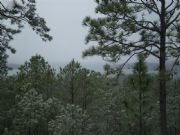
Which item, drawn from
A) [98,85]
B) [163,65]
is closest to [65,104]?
[98,85]

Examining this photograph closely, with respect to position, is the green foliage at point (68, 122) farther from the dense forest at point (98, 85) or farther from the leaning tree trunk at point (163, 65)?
the leaning tree trunk at point (163, 65)

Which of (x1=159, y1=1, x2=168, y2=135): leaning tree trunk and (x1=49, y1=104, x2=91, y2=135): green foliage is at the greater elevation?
(x1=159, y1=1, x2=168, y2=135): leaning tree trunk

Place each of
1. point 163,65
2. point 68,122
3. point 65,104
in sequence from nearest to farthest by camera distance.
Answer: point 163,65
point 68,122
point 65,104

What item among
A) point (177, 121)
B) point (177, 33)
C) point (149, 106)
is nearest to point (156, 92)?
point (177, 121)

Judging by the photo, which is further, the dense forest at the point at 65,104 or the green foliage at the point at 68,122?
the dense forest at the point at 65,104

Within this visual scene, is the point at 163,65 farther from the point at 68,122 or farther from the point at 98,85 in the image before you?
the point at 98,85

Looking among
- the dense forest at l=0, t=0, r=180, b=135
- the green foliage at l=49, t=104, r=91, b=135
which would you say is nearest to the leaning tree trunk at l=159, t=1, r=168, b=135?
the dense forest at l=0, t=0, r=180, b=135

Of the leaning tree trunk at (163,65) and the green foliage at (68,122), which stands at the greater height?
the leaning tree trunk at (163,65)

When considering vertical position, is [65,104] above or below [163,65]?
below

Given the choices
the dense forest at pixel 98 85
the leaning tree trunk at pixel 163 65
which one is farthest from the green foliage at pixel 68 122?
the leaning tree trunk at pixel 163 65

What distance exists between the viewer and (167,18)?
44.5ft

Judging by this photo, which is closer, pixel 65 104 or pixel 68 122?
pixel 68 122

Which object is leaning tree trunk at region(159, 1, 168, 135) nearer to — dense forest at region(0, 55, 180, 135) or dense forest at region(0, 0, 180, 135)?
dense forest at region(0, 0, 180, 135)

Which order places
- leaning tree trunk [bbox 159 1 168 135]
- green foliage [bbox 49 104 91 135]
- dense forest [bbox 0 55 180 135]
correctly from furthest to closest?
dense forest [bbox 0 55 180 135], green foliage [bbox 49 104 91 135], leaning tree trunk [bbox 159 1 168 135]
